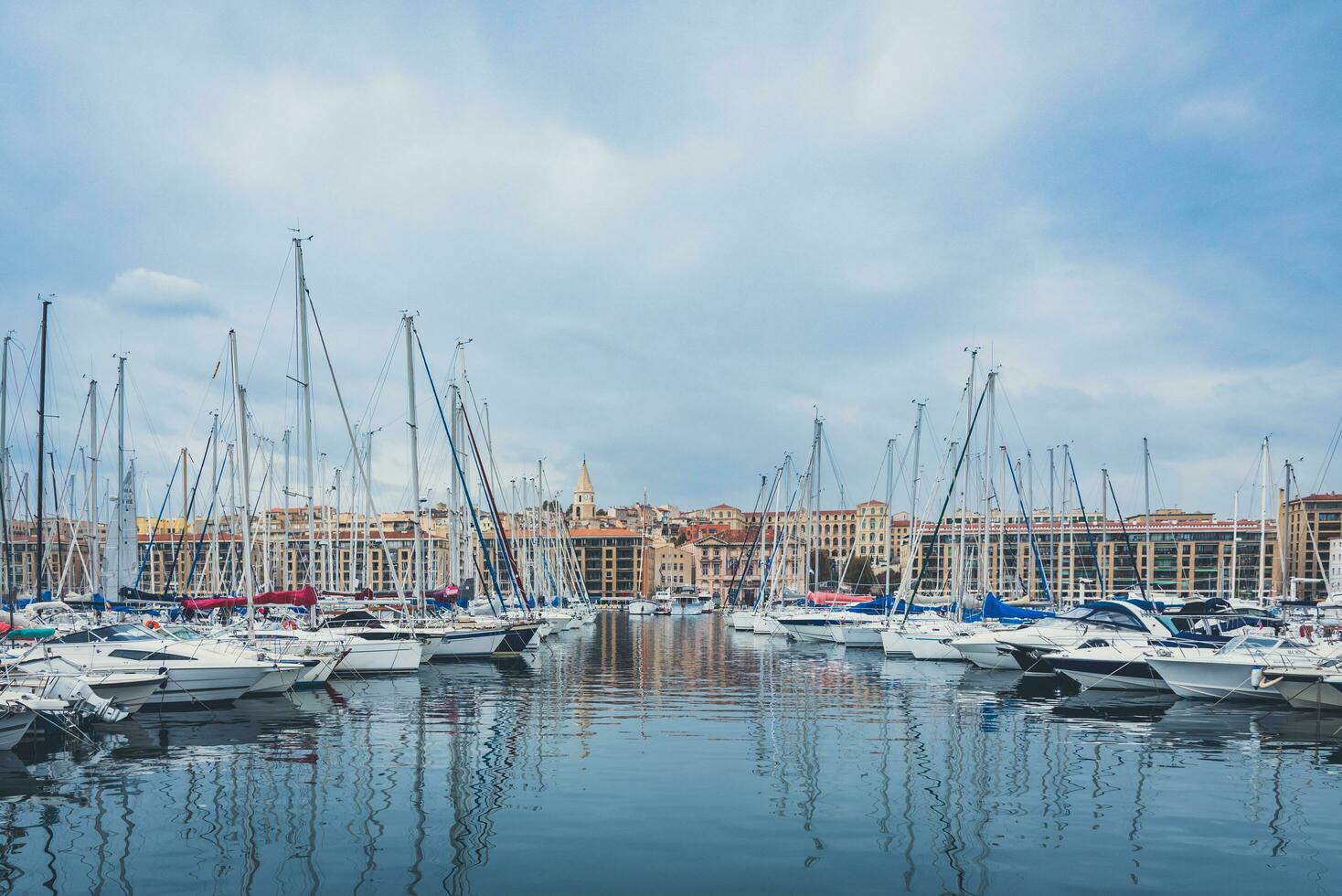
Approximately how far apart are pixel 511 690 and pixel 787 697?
26.0 feet

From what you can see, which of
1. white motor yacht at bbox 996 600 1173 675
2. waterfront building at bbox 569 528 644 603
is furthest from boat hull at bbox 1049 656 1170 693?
waterfront building at bbox 569 528 644 603

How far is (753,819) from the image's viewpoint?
1502 cm

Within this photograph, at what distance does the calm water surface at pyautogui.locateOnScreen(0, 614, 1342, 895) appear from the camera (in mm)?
12430

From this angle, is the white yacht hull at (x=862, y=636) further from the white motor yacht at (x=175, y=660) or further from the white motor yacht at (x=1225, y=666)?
the white motor yacht at (x=175, y=660)

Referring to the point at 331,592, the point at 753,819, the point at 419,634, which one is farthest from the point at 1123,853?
the point at 331,592

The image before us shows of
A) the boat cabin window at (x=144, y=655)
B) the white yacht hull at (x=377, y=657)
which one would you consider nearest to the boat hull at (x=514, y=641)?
the white yacht hull at (x=377, y=657)

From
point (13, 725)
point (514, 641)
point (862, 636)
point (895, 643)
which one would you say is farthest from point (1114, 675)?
point (13, 725)

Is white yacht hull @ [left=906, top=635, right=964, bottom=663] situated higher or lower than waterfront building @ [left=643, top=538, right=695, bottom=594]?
higher

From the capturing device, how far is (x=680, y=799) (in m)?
16.3

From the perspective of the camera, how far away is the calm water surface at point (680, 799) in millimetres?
12430

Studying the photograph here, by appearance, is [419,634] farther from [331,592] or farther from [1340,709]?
[1340,709]

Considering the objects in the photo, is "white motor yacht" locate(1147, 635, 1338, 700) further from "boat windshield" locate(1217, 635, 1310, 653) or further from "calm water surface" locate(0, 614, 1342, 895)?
"calm water surface" locate(0, 614, 1342, 895)

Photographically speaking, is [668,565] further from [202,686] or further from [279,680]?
[202,686]

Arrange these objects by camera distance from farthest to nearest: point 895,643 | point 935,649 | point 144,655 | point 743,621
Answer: point 743,621 < point 895,643 < point 935,649 < point 144,655
